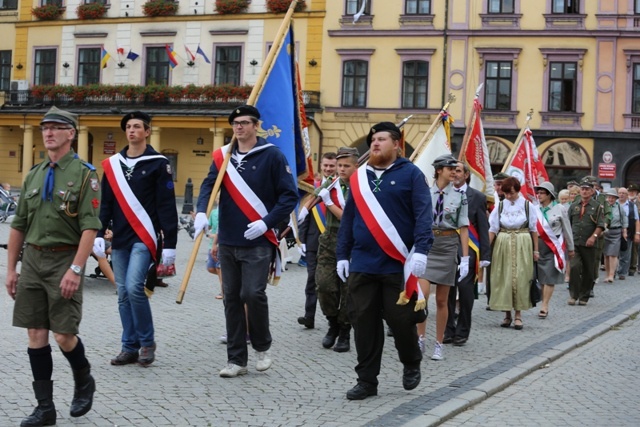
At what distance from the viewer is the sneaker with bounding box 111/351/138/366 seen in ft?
26.9

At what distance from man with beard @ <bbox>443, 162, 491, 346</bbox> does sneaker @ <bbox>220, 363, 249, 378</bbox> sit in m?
3.26

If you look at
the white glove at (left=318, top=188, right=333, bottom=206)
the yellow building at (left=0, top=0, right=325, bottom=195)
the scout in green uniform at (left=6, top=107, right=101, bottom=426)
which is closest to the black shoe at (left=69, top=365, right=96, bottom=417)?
the scout in green uniform at (left=6, top=107, right=101, bottom=426)

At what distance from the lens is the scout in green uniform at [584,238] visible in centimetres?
1580

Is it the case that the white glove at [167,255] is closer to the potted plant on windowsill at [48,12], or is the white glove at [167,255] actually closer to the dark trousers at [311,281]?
the dark trousers at [311,281]

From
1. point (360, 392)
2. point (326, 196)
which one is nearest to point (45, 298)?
point (360, 392)

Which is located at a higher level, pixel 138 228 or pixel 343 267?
pixel 138 228

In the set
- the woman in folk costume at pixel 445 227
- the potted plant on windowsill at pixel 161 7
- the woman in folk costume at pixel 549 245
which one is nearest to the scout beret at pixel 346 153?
the woman in folk costume at pixel 445 227

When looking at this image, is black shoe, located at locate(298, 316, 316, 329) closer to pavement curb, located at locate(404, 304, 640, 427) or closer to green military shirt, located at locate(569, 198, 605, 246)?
pavement curb, located at locate(404, 304, 640, 427)

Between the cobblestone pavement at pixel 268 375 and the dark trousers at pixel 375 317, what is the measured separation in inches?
11.4

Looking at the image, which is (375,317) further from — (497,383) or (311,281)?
(311,281)

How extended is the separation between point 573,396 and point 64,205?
432 cm

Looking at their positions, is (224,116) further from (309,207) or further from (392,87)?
(309,207)

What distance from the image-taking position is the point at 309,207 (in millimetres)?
10703

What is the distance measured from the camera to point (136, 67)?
44938mm
